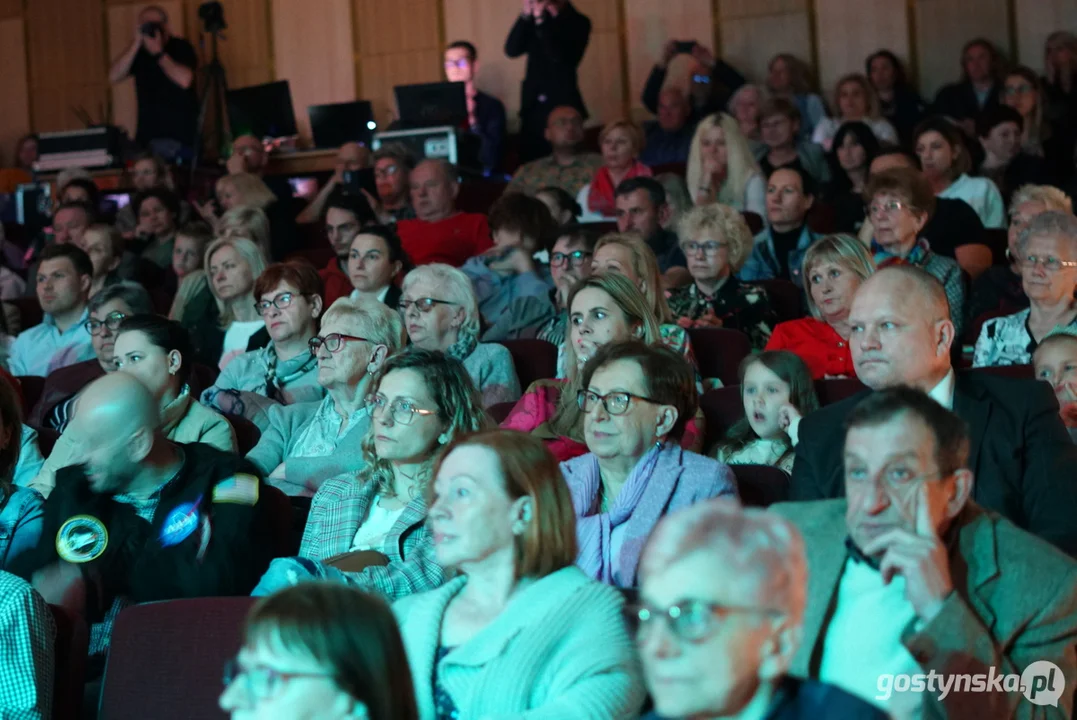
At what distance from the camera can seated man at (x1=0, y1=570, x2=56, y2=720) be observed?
90.6 inches

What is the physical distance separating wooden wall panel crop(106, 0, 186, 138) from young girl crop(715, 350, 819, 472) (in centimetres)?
740

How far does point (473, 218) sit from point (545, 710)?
433cm

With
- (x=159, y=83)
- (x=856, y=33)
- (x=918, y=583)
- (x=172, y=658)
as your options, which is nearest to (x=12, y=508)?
(x=172, y=658)

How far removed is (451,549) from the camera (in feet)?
6.82

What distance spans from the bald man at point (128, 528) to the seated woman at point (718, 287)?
215cm

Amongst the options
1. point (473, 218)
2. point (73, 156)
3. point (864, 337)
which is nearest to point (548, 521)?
point (864, 337)

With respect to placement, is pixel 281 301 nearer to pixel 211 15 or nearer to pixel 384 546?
pixel 384 546

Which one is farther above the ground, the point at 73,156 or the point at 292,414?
the point at 73,156

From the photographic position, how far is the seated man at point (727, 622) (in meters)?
1.42

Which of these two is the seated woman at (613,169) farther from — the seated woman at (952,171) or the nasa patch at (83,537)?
the nasa patch at (83,537)

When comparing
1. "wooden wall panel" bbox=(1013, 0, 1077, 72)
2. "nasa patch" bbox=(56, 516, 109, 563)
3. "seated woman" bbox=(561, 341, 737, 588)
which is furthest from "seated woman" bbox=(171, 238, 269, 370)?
"wooden wall panel" bbox=(1013, 0, 1077, 72)

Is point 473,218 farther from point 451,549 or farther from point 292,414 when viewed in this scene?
point 451,549

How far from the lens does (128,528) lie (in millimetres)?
2674

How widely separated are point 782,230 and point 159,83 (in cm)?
503
